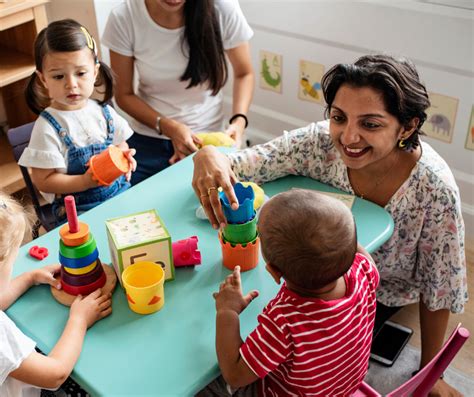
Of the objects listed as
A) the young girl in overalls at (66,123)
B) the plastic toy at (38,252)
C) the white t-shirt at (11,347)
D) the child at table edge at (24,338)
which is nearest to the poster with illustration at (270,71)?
the young girl in overalls at (66,123)

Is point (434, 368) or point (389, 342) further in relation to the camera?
point (389, 342)

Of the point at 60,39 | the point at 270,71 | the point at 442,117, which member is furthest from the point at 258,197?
the point at 270,71

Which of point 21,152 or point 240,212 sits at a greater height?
point 240,212

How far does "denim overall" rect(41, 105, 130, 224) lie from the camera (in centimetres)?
183

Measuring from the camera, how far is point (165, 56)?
7.37 ft

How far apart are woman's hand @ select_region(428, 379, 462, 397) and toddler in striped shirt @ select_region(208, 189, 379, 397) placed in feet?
2.40

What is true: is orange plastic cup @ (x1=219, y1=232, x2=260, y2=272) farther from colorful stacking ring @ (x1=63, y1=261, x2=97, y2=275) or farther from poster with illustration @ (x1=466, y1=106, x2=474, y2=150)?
poster with illustration @ (x1=466, y1=106, x2=474, y2=150)

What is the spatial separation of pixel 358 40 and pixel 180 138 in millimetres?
1007

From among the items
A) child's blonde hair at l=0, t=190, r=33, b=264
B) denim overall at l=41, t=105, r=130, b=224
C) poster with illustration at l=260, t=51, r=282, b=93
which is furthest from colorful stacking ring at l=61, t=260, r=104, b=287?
poster with illustration at l=260, t=51, r=282, b=93

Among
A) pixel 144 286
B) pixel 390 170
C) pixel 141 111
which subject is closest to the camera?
pixel 144 286

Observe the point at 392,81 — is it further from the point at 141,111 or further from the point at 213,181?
the point at 141,111

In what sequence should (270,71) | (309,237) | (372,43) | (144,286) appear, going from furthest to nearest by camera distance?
(270,71)
(372,43)
(144,286)
(309,237)

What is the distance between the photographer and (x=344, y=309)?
44.9 inches

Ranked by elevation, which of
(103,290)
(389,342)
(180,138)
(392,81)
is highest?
(392,81)
